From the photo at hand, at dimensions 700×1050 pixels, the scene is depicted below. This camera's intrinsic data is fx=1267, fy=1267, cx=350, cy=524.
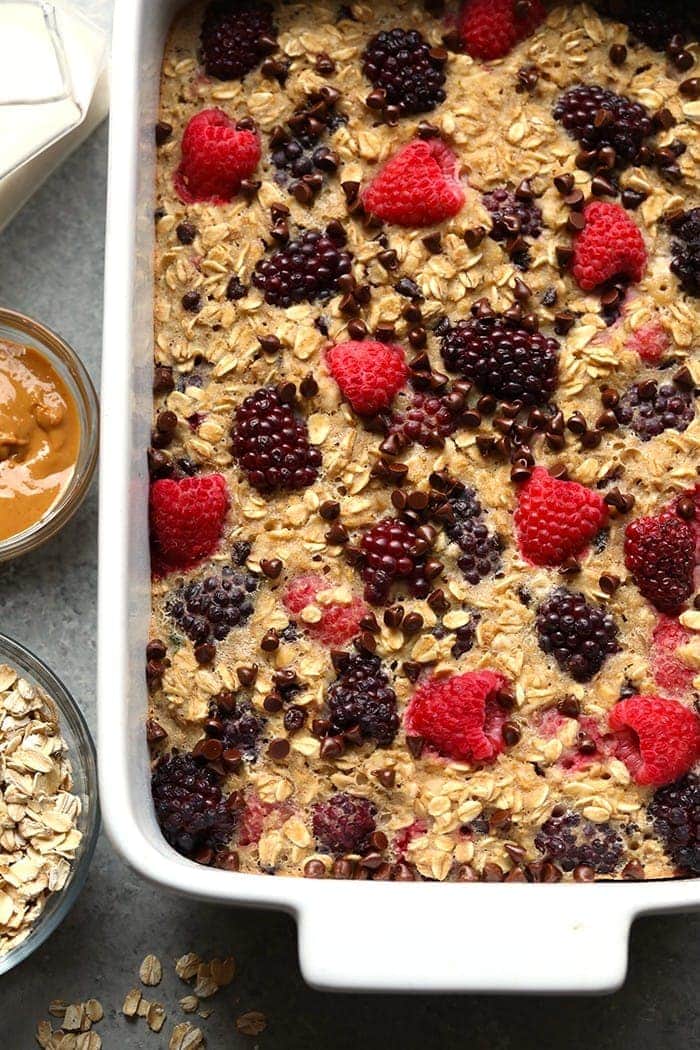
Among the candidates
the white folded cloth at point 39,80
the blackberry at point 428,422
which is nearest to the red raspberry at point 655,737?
the blackberry at point 428,422

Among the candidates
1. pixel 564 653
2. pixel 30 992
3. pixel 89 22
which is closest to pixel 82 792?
pixel 30 992

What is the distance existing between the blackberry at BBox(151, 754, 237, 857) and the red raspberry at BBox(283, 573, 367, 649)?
265 mm

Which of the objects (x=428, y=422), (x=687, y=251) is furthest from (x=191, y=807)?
(x=687, y=251)

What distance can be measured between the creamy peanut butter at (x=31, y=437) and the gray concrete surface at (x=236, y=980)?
0.10 metres

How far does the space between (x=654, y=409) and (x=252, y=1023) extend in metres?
1.23

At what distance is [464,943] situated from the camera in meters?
1.66

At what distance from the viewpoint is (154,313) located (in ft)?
6.53

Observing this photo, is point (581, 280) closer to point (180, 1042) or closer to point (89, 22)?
point (89, 22)

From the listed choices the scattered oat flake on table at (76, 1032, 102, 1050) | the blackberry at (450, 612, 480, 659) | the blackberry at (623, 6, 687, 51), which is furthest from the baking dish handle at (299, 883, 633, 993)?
the blackberry at (623, 6, 687, 51)

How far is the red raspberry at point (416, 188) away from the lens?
1948 mm

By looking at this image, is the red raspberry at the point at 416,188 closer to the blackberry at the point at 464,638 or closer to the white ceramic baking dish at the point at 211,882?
the white ceramic baking dish at the point at 211,882

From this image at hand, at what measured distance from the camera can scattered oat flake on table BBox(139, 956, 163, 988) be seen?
2184mm

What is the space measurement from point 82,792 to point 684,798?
98 cm

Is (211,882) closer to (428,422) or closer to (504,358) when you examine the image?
(428,422)
